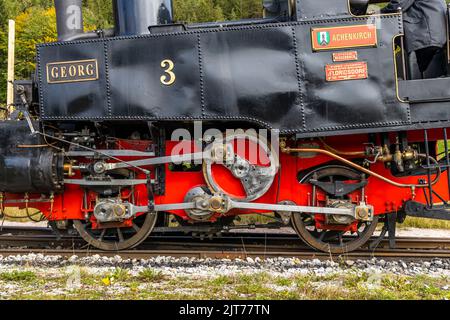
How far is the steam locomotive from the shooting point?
4.61 meters

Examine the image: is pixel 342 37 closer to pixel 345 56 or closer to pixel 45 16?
pixel 345 56

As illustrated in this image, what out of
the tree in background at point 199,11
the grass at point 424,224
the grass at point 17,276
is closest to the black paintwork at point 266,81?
the grass at point 17,276

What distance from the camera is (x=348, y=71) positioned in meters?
4.58

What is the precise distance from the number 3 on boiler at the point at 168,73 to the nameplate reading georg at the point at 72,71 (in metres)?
0.83

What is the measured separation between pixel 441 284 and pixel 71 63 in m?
4.69

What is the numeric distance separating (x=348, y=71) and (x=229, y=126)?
5.16 feet

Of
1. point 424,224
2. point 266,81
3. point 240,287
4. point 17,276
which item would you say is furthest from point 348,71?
point 424,224

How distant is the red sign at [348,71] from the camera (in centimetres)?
458

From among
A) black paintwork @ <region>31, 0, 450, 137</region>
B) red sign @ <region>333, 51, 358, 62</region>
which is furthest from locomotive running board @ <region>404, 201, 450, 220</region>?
red sign @ <region>333, 51, 358, 62</region>

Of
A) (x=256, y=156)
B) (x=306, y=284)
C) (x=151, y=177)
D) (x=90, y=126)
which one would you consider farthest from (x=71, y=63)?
(x=306, y=284)

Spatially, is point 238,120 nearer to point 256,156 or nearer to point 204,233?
point 256,156

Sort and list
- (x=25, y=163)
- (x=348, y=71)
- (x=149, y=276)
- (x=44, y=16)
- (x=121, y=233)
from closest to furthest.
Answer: (x=149, y=276), (x=348, y=71), (x=25, y=163), (x=121, y=233), (x=44, y=16)

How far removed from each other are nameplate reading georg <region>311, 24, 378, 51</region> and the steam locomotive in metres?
0.01

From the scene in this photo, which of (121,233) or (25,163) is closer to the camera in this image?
(25,163)
